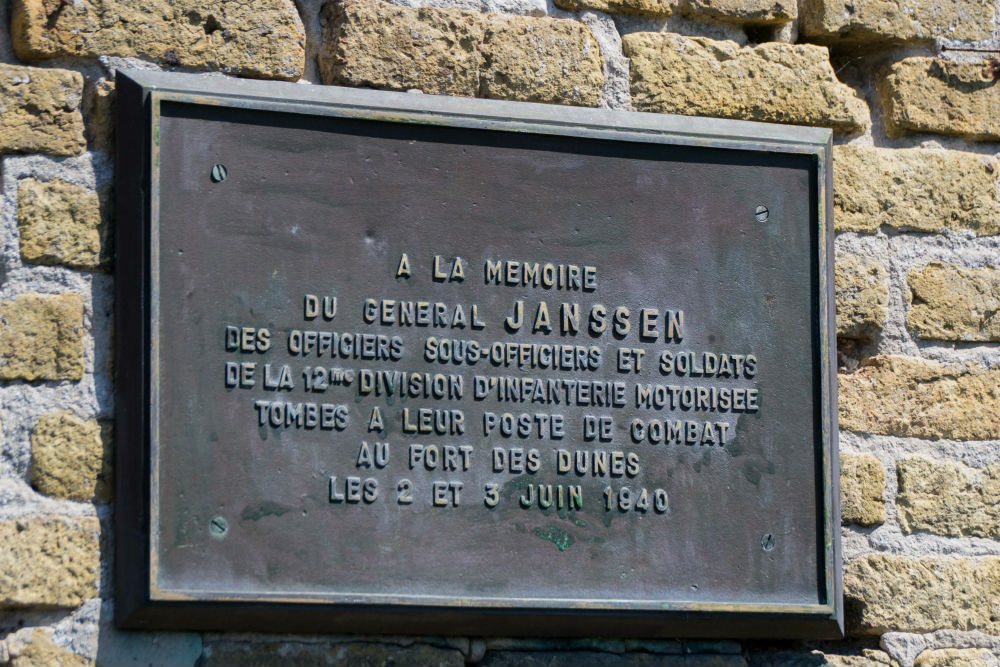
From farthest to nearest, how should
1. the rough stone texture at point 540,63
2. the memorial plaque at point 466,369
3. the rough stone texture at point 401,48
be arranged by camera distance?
the rough stone texture at point 540,63
the rough stone texture at point 401,48
the memorial plaque at point 466,369

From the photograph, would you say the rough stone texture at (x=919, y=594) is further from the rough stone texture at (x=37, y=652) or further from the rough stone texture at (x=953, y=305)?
the rough stone texture at (x=37, y=652)

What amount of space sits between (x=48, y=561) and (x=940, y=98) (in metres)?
2.45

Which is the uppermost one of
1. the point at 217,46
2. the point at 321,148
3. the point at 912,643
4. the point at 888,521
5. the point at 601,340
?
the point at 217,46

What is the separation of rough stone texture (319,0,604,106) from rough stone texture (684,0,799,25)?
31 centimetres

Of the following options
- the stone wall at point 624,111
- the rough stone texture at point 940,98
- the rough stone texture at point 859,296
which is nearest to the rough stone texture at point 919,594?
the stone wall at point 624,111

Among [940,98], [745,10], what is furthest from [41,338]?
[940,98]

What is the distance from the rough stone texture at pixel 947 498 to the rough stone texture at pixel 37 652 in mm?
1926

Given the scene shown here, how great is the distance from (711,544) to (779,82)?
118 cm

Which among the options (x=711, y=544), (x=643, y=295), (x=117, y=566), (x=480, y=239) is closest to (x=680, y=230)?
(x=643, y=295)

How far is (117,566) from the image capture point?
3018 mm

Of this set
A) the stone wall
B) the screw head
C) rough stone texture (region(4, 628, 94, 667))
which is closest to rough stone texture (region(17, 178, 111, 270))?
the stone wall

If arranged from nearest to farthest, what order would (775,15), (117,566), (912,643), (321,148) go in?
(117,566) → (321,148) → (912,643) → (775,15)

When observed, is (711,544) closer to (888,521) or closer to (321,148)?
(888,521)

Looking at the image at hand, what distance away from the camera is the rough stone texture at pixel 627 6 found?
3576 millimetres
